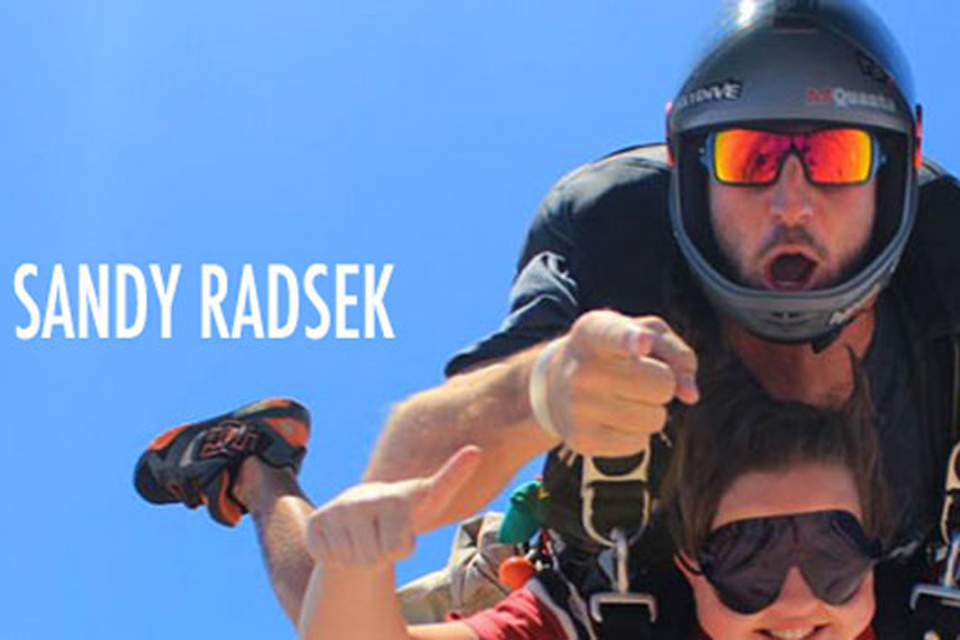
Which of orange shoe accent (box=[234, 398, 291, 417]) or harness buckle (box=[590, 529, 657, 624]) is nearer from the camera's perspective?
harness buckle (box=[590, 529, 657, 624])

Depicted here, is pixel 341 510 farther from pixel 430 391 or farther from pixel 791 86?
pixel 791 86

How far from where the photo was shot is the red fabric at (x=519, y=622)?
4.55 m

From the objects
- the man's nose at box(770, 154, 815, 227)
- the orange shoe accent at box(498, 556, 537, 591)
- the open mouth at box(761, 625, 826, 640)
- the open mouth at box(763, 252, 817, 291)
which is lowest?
the open mouth at box(761, 625, 826, 640)

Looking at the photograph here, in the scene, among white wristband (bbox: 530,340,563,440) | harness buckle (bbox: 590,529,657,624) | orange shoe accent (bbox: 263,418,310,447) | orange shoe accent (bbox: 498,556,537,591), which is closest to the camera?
white wristband (bbox: 530,340,563,440)

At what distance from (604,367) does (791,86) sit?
1.33m

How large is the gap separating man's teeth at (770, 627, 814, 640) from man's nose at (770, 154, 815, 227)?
1083mm

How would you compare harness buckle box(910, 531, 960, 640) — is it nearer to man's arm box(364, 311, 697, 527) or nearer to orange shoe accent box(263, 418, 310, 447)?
man's arm box(364, 311, 697, 527)

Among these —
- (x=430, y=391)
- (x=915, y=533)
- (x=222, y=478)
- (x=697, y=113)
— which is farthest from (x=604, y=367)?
(x=222, y=478)

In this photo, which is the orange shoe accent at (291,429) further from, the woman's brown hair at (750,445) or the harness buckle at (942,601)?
the harness buckle at (942,601)

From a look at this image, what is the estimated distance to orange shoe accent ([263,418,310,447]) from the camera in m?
6.05

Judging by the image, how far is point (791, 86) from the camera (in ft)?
14.1

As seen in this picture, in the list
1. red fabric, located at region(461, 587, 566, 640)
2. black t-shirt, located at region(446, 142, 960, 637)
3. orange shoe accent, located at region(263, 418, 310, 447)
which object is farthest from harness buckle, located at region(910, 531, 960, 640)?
orange shoe accent, located at region(263, 418, 310, 447)

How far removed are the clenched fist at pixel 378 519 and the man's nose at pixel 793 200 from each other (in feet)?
3.88

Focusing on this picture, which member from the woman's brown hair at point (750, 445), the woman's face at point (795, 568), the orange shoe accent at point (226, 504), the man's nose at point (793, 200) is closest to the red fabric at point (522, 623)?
the woman's face at point (795, 568)
